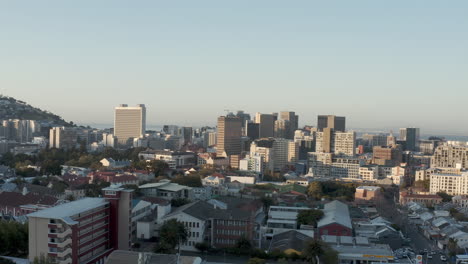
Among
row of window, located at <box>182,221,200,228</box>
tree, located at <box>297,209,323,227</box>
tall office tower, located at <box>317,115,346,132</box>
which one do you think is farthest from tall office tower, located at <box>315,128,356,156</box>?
row of window, located at <box>182,221,200,228</box>

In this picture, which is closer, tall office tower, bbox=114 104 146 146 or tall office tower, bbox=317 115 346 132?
tall office tower, bbox=114 104 146 146

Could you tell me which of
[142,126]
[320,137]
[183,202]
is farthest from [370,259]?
[142,126]

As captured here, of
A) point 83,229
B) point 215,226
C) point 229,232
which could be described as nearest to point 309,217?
point 229,232

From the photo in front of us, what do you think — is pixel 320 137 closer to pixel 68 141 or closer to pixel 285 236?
pixel 68 141

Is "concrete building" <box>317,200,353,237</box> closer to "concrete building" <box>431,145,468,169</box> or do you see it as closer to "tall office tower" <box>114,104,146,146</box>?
"concrete building" <box>431,145,468,169</box>

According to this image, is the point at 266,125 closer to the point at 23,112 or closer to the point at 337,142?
the point at 337,142

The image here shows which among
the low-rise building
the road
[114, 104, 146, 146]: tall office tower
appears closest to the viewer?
the road

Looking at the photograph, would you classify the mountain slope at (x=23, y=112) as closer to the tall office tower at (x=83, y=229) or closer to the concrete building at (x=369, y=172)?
the concrete building at (x=369, y=172)
